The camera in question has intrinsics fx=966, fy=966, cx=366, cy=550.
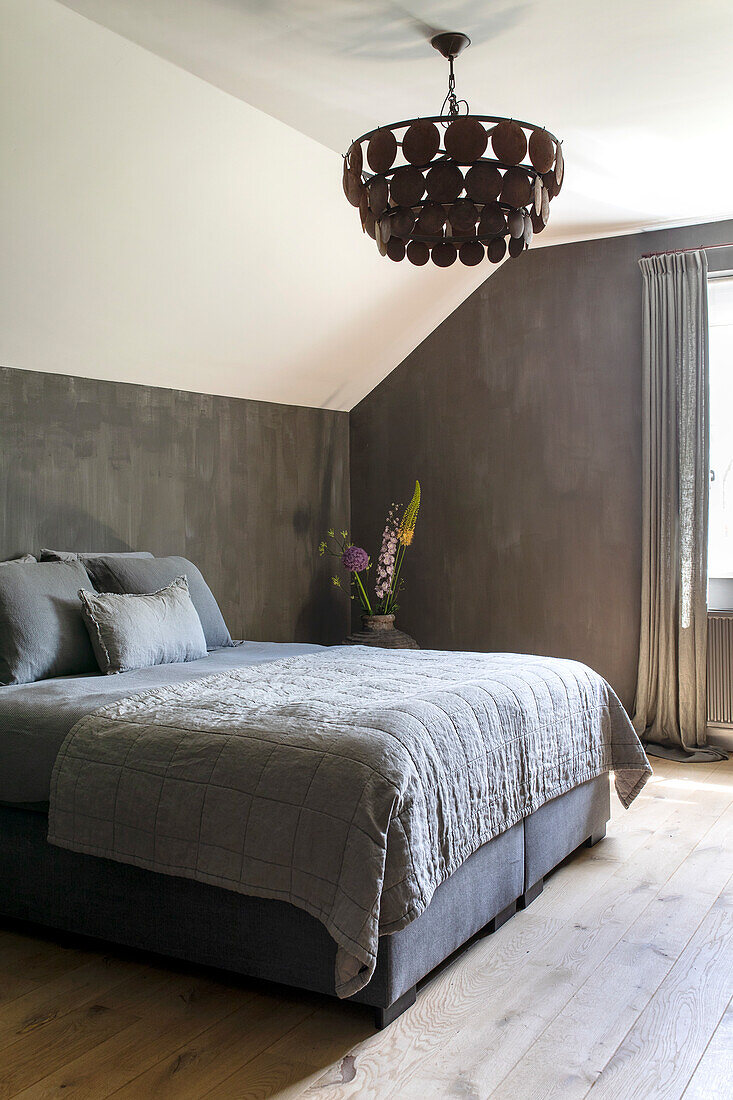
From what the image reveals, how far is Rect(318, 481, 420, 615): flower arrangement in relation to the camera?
5266 millimetres

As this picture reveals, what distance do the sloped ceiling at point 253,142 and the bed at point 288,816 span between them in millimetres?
1647

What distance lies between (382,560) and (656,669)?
5.01 feet

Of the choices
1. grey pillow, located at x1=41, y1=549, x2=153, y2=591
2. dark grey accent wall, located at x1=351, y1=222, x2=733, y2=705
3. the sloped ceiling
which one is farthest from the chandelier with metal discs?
dark grey accent wall, located at x1=351, y1=222, x2=733, y2=705

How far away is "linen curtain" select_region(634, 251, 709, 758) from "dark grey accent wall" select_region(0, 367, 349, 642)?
1.86 metres

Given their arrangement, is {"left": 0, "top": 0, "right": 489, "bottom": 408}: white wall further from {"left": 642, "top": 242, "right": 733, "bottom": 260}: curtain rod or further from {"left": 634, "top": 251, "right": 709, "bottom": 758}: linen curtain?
{"left": 634, "top": 251, "right": 709, "bottom": 758}: linen curtain

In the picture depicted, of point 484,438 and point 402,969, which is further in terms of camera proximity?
point 484,438

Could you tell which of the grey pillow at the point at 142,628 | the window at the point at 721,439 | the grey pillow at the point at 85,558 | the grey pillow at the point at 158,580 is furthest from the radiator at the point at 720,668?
the grey pillow at the point at 85,558

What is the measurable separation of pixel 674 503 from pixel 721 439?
45 centimetres

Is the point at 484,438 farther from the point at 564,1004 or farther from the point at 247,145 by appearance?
the point at 564,1004

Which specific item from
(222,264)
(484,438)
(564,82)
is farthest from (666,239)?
(222,264)

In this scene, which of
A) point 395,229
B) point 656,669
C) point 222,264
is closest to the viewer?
point 395,229

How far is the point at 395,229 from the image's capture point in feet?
8.84

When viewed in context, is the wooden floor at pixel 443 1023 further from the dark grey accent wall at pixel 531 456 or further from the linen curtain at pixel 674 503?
the dark grey accent wall at pixel 531 456

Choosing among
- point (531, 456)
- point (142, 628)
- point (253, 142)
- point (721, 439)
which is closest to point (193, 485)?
point (142, 628)
